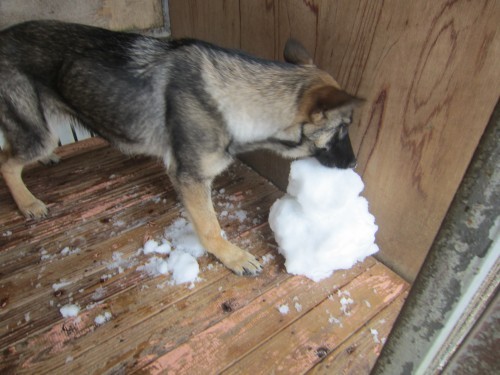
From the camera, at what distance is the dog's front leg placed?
1.78 meters

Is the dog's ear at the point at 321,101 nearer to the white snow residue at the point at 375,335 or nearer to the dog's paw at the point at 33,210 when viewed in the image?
the white snow residue at the point at 375,335

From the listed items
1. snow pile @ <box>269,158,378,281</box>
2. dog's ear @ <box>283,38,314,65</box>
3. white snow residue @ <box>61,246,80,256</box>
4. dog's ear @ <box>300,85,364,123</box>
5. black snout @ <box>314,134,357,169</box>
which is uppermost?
dog's ear @ <box>283,38,314,65</box>

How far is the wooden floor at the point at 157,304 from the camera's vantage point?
147 centimetres

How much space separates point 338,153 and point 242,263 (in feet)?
2.34

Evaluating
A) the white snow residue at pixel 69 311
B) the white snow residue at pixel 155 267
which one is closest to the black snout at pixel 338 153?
the white snow residue at pixel 155 267

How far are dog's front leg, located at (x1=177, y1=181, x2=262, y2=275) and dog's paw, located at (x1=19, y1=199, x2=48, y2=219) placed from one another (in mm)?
927

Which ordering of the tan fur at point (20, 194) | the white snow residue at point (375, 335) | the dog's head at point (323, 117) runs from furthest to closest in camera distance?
the tan fur at point (20, 194) → the white snow residue at point (375, 335) → the dog's head at point (323, 117)

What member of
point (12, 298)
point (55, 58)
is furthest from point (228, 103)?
point (12, 298)

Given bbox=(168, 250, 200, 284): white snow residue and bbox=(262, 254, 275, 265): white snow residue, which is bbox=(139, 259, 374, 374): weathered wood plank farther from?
bbox=(168, 250, 200, 284): white snow residue

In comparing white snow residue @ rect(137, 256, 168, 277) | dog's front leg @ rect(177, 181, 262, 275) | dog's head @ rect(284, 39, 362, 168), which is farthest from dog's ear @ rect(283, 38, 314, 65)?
white snow residue @ rect(137, 256, 168, 277)

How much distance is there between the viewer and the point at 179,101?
64.6 inches

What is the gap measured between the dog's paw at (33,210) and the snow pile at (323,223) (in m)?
1.38

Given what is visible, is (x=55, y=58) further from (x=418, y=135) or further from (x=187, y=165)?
(x=418, y=135)

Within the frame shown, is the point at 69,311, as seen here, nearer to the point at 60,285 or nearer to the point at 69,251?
the point at 60,285
